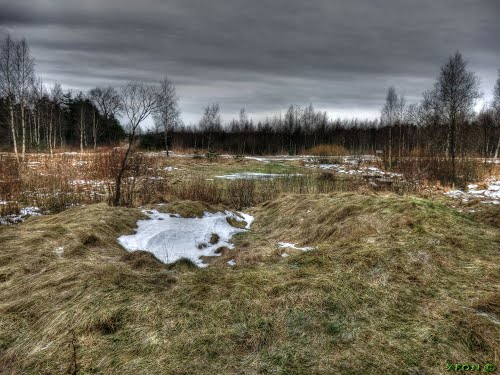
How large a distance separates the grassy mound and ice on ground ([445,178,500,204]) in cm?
546

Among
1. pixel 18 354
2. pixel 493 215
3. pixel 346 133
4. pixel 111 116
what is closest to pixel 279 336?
pixel 18 354

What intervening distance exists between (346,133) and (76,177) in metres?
45.2

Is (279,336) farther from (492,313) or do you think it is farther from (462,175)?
(462,175)

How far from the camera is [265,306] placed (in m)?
3.23

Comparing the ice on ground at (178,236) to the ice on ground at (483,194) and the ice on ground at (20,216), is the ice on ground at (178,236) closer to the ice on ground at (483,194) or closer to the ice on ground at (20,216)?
the ice on ground at (20,216)

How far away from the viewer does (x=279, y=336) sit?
280 centimetres

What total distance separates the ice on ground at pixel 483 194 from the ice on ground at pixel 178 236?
7.20 metres

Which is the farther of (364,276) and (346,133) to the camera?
(346,133)

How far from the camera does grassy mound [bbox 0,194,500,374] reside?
2533 mm

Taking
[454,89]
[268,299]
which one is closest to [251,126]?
[454,89]

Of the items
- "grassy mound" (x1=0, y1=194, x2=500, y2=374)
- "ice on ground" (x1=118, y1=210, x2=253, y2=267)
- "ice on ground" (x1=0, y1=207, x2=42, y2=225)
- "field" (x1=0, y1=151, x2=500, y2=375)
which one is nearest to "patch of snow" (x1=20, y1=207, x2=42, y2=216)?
"ice on ground" (x1=0, y1=207, x2=42, y2=225)

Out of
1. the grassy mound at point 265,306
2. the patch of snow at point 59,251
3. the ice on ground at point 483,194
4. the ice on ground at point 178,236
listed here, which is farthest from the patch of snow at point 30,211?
the ice on ground at point 483,194

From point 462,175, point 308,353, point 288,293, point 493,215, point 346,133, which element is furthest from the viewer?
point 346,133

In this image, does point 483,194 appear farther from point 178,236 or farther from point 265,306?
point 265,306
